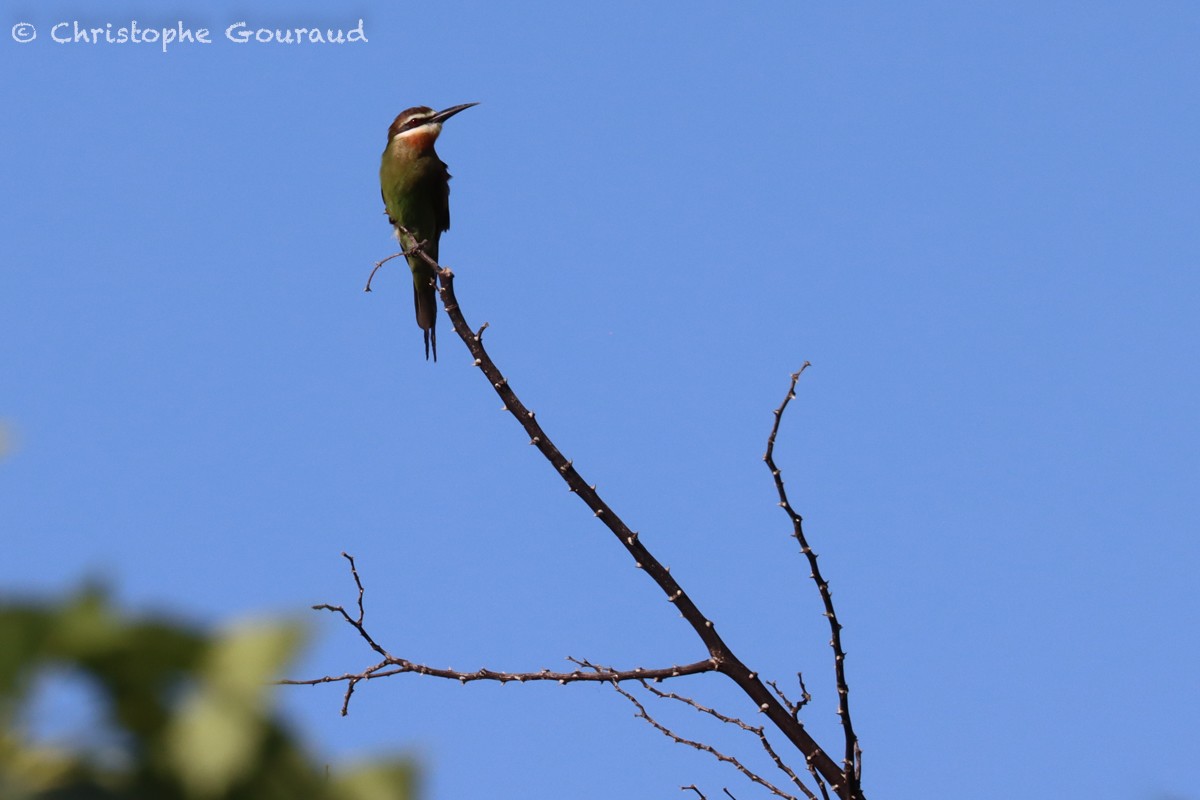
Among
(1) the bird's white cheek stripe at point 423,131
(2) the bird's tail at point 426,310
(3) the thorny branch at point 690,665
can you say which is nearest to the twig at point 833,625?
(3) the thorny branch at point 690,665

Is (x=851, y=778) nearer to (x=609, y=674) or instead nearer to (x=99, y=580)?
(x=609, y=674)

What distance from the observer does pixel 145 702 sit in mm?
533

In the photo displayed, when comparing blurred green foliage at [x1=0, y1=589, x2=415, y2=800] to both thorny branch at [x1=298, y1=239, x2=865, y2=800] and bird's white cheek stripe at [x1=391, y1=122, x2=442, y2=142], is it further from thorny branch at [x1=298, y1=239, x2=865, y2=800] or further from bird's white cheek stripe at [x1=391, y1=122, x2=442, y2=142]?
bird's white cheek stripe at [x1=391, y1=122, x2=442, y2=142]

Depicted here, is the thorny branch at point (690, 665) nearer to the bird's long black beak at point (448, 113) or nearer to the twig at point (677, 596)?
the twig at point (677, 596)

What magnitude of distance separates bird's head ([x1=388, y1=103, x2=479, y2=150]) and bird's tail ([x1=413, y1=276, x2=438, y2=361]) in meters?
1.02

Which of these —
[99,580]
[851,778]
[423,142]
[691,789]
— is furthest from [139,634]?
[423,142]

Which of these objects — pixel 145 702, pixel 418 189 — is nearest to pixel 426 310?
pixel 418 189

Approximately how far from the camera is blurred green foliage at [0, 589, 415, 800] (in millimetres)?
518

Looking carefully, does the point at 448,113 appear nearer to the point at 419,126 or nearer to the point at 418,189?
the point at 419,126

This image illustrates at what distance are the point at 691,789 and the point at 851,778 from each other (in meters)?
0.75

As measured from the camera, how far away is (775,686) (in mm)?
2635

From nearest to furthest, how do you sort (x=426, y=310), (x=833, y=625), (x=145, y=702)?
(x=145, y=702)
(x=833, y=625)
(x=426, y=310)

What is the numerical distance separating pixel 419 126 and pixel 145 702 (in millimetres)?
7789

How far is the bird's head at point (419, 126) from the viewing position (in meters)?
7.90
